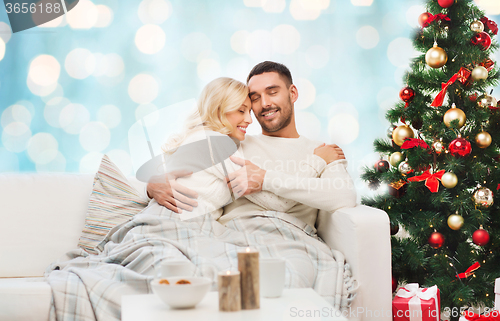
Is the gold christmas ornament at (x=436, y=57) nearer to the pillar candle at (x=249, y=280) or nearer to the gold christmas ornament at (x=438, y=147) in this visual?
the gold christmas ornament at (x=438, y=147)

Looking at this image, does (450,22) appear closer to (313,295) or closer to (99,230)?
(313,295)

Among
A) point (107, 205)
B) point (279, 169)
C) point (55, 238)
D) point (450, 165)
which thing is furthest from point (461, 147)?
point (55, 238)

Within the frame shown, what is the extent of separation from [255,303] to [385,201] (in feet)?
4.21

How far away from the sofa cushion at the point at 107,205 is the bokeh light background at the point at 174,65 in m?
0.49

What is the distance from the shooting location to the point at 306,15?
251cm

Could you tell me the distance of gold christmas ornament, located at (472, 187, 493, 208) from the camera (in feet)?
5.75

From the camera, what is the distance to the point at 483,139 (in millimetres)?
1790

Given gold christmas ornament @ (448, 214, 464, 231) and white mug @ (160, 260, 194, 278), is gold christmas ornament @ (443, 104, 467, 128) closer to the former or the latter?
gold christmas ornament @ (448, 214, 464, 231)

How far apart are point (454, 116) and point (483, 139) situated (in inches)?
6.0

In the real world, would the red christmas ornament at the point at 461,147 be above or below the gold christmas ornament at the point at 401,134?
below

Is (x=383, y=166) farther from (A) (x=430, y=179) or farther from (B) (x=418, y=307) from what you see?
(B) (x=418, y=307)

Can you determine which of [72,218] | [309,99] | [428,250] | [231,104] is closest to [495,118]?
[428,250]

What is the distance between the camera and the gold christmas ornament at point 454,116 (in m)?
1.79

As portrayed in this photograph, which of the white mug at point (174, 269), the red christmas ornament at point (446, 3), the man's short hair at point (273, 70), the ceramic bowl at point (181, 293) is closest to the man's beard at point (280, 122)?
the man's short hair at point (273, 70)
